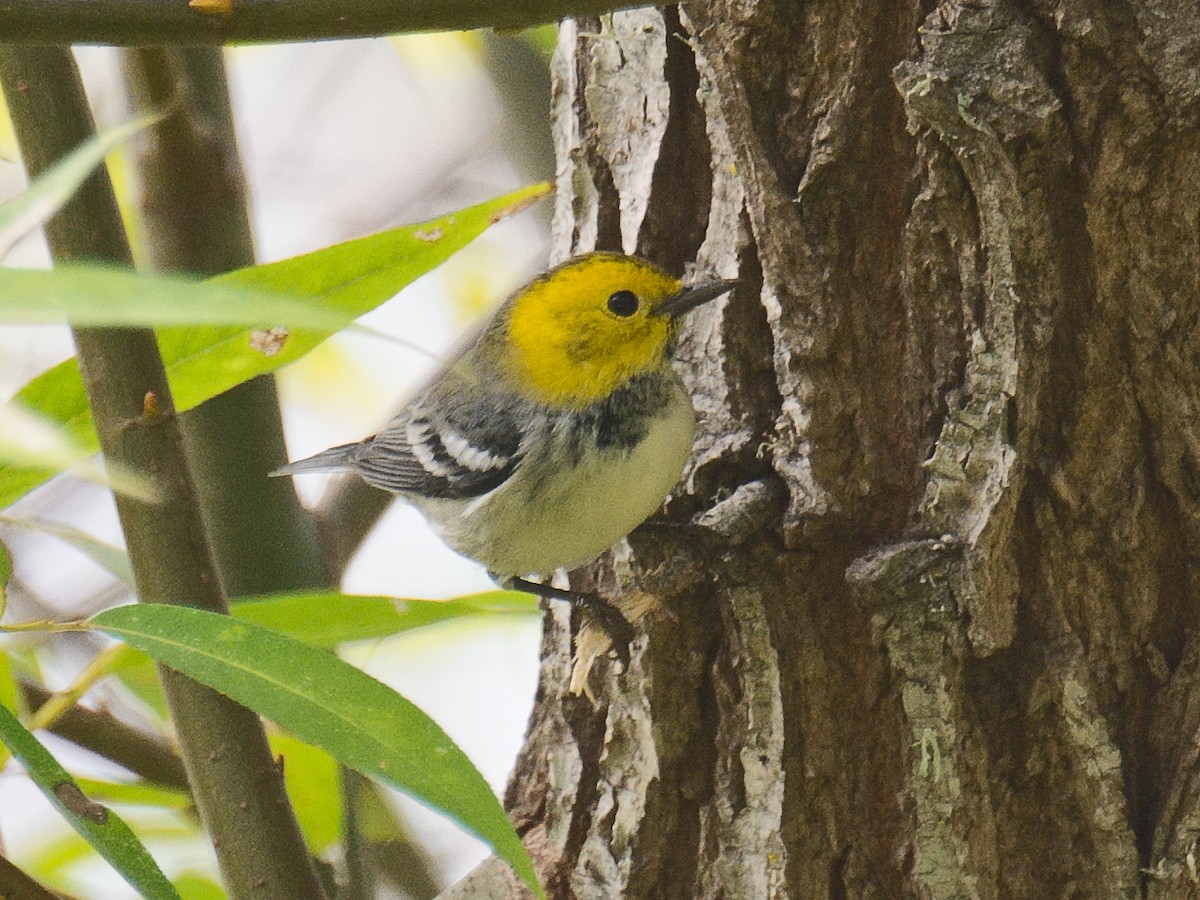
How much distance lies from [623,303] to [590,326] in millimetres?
151

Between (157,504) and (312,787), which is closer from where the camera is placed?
(157,504)

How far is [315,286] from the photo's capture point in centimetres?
152

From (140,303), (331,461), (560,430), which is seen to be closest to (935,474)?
(560,430)

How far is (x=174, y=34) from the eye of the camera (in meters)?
0.93

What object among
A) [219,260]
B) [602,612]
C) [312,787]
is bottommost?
[312,787]

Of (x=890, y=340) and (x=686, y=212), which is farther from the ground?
(x=686, y=212)

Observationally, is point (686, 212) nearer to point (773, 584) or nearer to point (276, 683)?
point (773, 584)

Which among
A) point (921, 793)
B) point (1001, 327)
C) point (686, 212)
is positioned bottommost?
point (921, 793)

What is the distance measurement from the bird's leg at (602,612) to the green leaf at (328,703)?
69cm

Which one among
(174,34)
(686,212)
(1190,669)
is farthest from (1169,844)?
(174,34)

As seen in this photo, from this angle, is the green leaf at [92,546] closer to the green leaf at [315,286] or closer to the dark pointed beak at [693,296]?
the green leaf at [315,286]

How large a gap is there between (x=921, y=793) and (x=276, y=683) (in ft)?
2.84

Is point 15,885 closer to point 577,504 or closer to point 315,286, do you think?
point 315,286

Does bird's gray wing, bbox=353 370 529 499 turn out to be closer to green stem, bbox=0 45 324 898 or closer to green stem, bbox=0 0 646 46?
green stem, bbox=0 45 324 898
